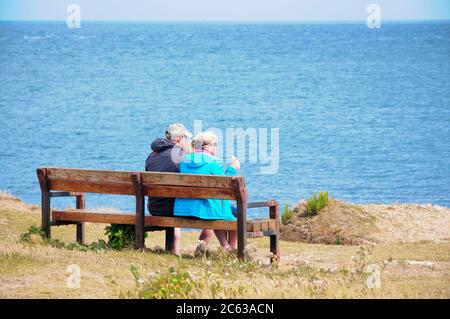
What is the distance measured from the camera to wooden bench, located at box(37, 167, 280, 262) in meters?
11.1

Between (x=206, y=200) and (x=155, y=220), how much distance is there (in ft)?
2.24

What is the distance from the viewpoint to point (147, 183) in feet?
38.3

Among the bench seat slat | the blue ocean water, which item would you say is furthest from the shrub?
the blue ocean water

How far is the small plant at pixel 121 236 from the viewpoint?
12.1 m

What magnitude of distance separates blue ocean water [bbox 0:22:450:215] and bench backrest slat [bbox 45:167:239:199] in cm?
1919

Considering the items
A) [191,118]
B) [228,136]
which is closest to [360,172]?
[228,136]

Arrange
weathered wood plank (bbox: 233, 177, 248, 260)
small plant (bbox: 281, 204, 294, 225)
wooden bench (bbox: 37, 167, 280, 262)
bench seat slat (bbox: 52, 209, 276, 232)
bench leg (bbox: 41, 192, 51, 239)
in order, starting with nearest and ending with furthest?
weathered wood plank (bbox: 233, 177, 248, 260) → wooden bench (bbox: 37, 167, 280, 262) → bench seat slat (bbox: 52, 209, 276, 232) → bench leg (bbox: 41, 192, 51, 239) → small plant (bbox: 281, 204, 294, 225)

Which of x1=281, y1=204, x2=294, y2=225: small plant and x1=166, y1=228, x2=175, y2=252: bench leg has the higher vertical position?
x1=166, y1=228, x2=175, y2=252: bench leg

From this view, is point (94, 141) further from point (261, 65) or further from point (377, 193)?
point (261, 65)

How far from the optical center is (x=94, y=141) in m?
55.7

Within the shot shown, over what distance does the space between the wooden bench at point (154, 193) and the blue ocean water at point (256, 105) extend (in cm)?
1910

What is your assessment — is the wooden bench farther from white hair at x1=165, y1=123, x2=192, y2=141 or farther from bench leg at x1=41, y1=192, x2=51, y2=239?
white hair at x1=165, y1=123, x2=192, y2=141

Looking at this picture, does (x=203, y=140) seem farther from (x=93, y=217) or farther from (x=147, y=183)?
(x=93, y=217)
